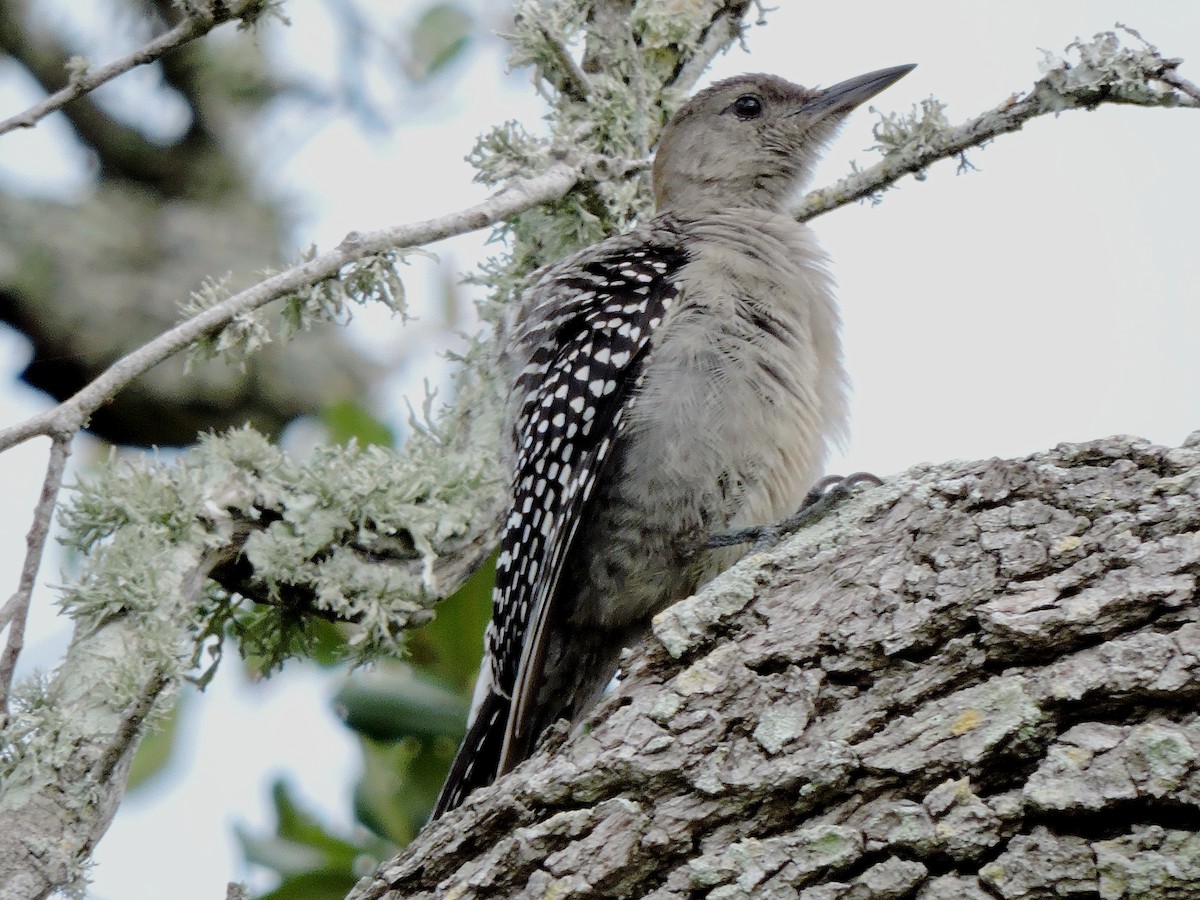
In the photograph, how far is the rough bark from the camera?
6.91 ft

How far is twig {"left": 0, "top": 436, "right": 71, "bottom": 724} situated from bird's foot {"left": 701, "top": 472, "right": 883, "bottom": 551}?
1.59 metres

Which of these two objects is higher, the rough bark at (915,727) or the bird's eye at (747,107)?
the bird's eye at (747,107)

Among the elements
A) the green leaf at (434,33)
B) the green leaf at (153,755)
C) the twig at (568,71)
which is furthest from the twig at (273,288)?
the green leaf at (434,33)

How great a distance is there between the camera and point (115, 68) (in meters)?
3.23

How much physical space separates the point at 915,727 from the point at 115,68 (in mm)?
2324

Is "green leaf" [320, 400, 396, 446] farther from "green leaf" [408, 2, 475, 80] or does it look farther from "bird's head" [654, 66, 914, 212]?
"green leaf" [408, 2, 475, 80]

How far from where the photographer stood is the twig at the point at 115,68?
3.14 metres

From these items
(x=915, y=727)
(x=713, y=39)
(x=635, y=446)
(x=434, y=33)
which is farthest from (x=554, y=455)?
(x=434, y=33)

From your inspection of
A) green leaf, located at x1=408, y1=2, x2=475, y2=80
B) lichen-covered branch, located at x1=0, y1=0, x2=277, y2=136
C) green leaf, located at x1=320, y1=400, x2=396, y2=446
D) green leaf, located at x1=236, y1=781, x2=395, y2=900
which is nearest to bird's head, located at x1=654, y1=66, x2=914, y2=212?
green leaf, located at x1=320, y1=400, x2=396, y2=446

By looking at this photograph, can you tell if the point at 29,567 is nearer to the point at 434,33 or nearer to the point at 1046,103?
the point at 1046,103

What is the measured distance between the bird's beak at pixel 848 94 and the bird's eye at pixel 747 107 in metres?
0.13

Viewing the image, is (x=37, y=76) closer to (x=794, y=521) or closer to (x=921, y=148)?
(x=921, y=148)

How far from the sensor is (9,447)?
2.86 meters

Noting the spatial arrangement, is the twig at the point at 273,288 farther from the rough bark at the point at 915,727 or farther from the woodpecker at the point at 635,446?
the rough bark at the point at 915,727
